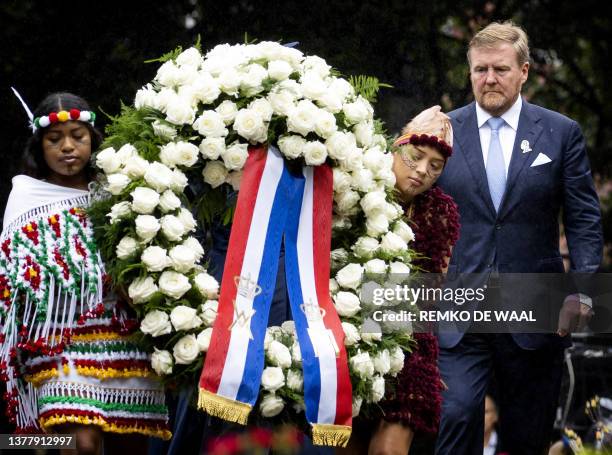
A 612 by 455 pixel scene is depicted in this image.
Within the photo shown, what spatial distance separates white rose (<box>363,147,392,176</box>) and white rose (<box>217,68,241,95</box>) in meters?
0.69

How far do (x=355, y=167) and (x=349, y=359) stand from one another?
2.82ft

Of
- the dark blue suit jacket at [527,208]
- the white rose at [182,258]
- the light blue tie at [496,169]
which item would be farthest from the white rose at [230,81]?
the light blue tie at [496,169]

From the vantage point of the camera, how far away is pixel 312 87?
19.4ft

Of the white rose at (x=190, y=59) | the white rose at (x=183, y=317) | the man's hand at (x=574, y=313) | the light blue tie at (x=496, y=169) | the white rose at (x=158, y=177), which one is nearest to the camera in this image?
the white rose at (x=183, y=317)

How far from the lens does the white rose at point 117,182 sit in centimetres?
566

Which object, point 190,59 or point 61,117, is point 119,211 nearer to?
point 61,117

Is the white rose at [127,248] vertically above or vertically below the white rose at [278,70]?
below

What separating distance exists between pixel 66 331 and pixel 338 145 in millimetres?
1427

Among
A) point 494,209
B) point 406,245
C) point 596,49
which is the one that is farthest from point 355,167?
point 596,49

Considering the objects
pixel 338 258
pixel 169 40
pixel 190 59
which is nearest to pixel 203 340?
pixel 338 258

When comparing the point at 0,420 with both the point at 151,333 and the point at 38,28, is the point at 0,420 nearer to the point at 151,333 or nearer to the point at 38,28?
the point at 38,28

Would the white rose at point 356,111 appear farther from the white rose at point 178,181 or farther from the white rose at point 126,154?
the white rose at point 126,154

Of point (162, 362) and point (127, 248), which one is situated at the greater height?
point (127, 248)

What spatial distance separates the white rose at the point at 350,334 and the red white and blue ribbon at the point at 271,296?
0.10 ft
